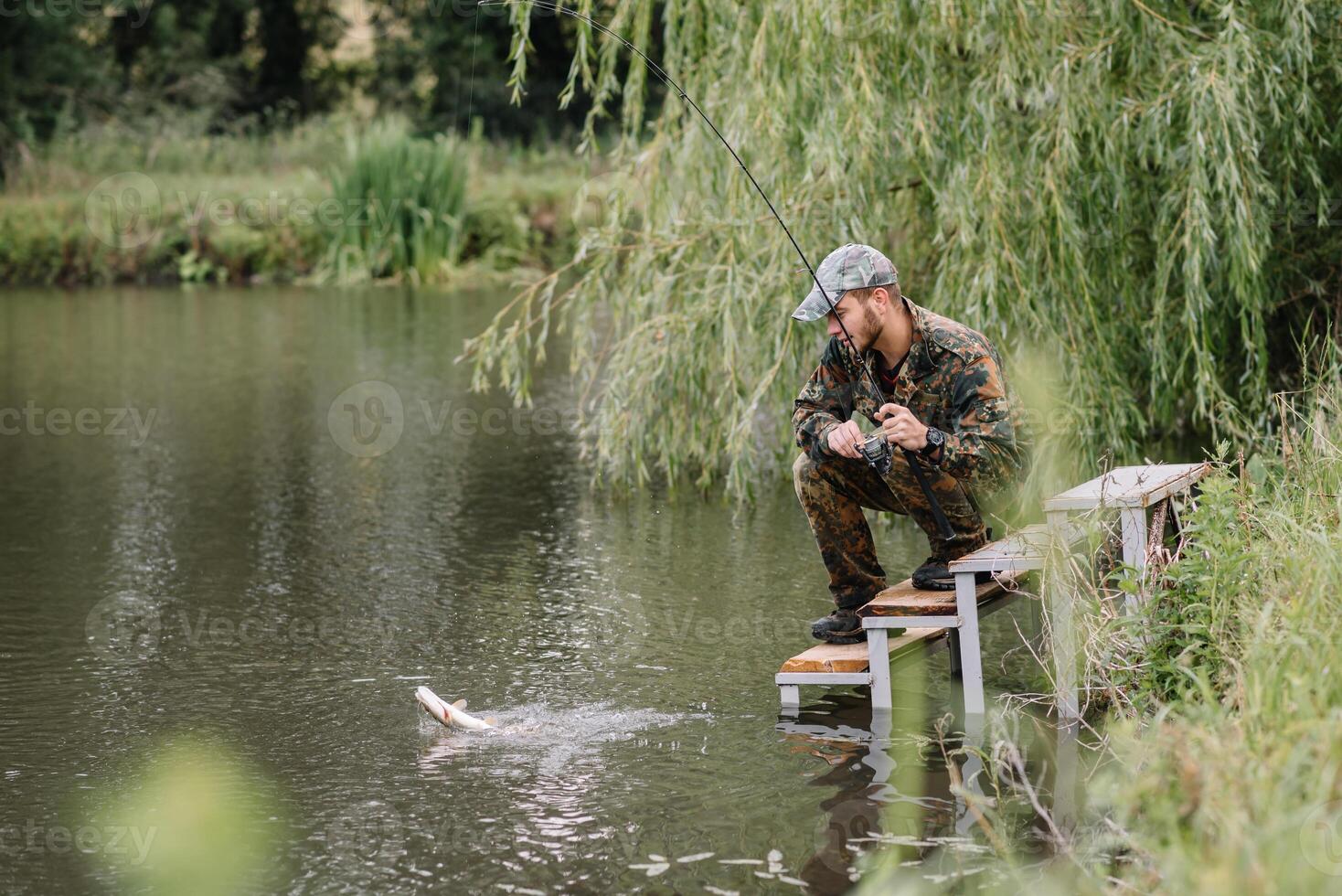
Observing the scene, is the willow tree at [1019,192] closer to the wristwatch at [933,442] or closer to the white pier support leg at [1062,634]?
the wristwatch at [933,442]

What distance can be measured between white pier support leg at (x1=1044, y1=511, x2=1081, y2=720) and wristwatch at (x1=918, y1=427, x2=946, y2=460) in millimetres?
392

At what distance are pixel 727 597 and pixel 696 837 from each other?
100 inches

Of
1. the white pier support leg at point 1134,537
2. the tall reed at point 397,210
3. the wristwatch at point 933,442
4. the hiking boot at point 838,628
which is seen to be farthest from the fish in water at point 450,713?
the tall reed at point 397,210

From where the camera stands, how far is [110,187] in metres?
24.1

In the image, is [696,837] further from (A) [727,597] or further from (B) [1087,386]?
(B) [1087,386]

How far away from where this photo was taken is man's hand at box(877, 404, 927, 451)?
4746 mm

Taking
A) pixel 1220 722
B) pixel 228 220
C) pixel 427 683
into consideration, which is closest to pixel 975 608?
pixel 1220 722

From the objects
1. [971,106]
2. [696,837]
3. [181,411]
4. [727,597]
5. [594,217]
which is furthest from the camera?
[594,217]

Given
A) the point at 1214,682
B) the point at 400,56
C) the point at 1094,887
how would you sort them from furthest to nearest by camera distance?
1. the point at 400,56
2. the point at 1214,682
3. the point at 1094,887

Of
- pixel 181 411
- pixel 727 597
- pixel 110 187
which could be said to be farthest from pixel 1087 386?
pixel 110 187

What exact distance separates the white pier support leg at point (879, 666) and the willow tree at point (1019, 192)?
2299 millimetres

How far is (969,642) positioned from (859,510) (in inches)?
25.3

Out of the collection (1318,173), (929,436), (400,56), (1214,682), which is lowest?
(1214,682)

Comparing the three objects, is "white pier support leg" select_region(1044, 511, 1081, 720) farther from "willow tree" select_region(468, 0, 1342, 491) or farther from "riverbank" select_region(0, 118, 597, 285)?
"riverbank" select_region(0, 118, 597, 285)
